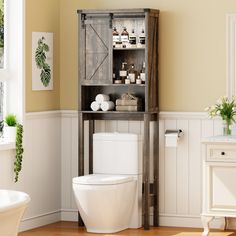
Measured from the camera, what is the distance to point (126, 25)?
817 cm

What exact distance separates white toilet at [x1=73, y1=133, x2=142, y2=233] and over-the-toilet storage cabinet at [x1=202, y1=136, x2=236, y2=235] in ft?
2.58

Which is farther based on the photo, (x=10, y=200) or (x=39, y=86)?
(x=39, y=86)

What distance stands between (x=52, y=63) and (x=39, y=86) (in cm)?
37

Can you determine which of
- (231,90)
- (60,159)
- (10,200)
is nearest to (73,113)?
(60,159)

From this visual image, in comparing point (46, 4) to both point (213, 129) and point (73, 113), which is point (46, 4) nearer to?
point (73, 113)

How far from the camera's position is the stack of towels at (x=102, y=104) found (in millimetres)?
8203

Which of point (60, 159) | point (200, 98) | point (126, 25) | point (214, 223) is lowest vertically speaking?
point (214, 223)

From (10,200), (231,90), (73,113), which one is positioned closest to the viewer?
(10,200)

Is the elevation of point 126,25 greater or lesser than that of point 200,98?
greater

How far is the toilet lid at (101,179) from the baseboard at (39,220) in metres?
0.66

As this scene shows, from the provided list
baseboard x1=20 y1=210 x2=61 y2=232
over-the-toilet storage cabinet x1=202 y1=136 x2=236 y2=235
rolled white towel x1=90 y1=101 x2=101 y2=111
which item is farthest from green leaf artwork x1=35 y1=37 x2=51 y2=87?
over-the-toilet storage cabinet x1=202 y1=136 x2=236 y2=235

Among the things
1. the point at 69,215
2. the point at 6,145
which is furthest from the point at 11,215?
the point at 69,215

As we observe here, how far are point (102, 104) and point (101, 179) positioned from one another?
2.64 feet

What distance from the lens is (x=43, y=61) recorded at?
8.31 m
